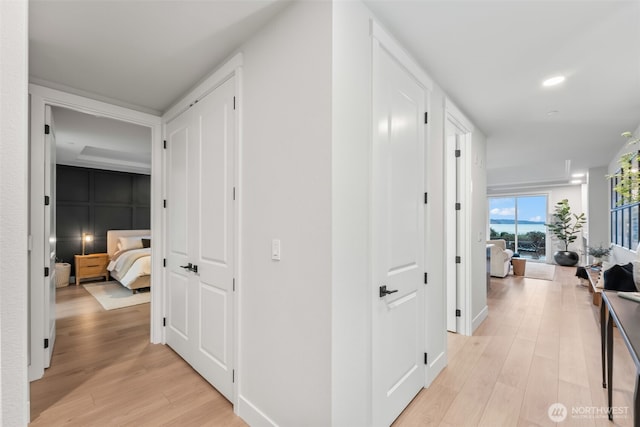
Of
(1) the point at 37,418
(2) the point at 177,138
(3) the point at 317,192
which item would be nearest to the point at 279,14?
(3) the point at 317,192

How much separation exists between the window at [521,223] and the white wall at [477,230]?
25.0ft

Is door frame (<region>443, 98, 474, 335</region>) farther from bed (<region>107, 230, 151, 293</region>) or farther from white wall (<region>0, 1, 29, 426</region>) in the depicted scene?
bed (<region>107, 230, 151, 293</region>)

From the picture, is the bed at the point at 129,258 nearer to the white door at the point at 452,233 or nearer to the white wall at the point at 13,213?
the white door at the point at 452,233

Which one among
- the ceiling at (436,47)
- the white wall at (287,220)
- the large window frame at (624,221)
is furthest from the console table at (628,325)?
the large window frame at (624,221)

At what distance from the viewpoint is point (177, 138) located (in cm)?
285

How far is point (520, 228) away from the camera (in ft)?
32.5

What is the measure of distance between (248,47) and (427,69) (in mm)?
1382

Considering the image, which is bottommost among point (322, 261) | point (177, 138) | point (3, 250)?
point (322, 261)

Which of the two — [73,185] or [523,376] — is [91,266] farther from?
[523,376]

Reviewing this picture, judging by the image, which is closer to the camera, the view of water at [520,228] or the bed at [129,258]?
the bed at [129,258]

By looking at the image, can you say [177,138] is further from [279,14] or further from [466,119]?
[466,119]

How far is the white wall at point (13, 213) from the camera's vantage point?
507 millimetres

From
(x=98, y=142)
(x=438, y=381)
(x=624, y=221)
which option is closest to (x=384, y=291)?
(x=438, y=381)

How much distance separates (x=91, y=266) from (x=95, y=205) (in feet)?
4.35
